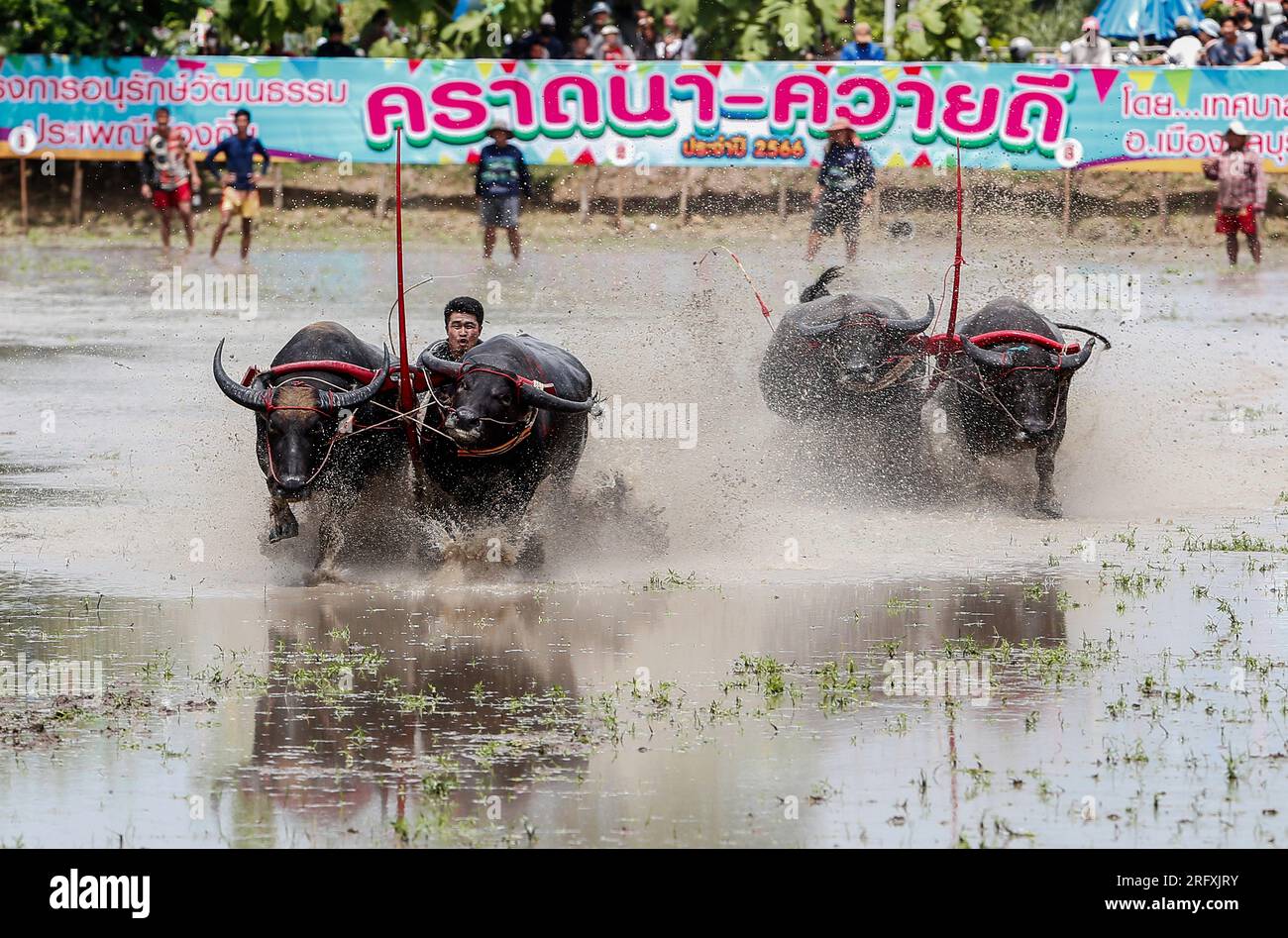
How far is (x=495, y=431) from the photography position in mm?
10289

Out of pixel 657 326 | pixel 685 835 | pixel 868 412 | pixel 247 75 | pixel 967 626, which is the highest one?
pixel 247 75

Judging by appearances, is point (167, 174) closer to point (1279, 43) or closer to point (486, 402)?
→ point (1279, 43)

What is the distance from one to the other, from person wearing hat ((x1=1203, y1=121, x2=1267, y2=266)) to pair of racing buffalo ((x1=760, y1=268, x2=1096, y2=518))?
1225 cm

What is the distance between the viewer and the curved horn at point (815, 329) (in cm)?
1280

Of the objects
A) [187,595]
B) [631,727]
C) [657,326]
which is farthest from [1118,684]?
[657,326]

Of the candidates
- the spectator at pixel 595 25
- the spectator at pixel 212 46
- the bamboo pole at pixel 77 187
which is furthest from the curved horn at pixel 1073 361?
the spectator at pixel 212 46

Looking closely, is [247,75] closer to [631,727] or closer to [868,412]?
[868,412]

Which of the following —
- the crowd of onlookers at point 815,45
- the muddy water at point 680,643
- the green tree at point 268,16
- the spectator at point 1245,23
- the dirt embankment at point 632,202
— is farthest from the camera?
the green tree at point 268,16

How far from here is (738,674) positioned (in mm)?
8523

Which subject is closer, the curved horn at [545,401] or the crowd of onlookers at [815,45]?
the curved horn at [545,401]

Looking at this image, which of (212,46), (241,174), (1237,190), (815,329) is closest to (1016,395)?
→ (815,329)

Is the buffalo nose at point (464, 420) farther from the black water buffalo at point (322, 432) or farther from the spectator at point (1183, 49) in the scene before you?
the spectator at point (1183, 49)

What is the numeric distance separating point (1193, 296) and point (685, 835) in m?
16.9

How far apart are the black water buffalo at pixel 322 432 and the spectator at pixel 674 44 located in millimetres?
17194
